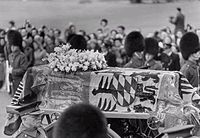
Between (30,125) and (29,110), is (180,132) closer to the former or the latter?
(30,125)

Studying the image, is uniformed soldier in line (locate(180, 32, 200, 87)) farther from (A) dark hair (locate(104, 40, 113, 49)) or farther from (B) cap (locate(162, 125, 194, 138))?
(A) dark hair (locate(104, 40, 113, 49))

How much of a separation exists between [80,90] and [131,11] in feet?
95.1

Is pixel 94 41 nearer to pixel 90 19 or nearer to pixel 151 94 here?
pixel 151 94

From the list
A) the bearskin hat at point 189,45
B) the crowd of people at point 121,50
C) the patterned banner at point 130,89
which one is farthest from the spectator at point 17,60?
the patterned banner at point 130,89

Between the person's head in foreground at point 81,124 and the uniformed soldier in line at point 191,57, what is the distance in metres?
4.18

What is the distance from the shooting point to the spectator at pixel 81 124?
12.8ft

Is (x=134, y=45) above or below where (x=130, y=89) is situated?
above

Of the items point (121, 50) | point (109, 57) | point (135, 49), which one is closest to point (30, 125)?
point (135, 49)

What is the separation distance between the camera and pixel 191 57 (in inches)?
328

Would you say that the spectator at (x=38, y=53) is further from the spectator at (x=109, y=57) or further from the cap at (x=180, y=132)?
the cap at (x=180, y=132)

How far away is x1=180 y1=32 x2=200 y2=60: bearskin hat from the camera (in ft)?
28.3

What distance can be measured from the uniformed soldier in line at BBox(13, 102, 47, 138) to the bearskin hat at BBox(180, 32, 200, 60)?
3.09 meters

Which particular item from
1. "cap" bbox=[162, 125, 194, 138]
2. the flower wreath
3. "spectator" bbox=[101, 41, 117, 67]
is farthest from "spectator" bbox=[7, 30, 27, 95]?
"cap" bbox=[162, 125, 194, 138]

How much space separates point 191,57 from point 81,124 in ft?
15.4
